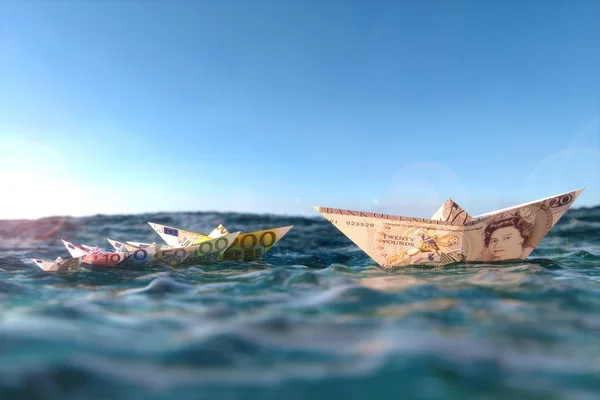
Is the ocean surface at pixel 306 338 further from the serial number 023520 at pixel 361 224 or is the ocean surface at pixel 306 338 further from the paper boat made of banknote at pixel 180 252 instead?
the serial number 023520 at pixel 361 224

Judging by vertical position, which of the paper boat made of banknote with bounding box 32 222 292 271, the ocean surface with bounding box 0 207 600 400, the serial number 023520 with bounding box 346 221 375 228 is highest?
the serial number 023520 with bounding box 346 221 375 228

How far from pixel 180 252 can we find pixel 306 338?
6.51 m

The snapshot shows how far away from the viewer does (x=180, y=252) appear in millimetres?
9359

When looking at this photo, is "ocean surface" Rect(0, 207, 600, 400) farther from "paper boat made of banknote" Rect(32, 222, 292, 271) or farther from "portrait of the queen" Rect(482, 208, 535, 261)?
"paper boat made of banknote" Rect(32, 222, 292, 271)

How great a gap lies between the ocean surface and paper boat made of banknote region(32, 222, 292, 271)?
4.99 ft

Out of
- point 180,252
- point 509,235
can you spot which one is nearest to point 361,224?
point 509,235

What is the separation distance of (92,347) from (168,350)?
83 centimetres

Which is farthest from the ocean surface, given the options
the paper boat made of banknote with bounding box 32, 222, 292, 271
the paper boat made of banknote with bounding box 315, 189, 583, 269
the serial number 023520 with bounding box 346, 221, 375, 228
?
the serial number 023520 with bounding box 346, 221, 375, 228

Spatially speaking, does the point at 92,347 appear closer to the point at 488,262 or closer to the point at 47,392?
the point at 47,392

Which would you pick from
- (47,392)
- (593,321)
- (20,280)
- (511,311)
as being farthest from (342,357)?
(20,280)

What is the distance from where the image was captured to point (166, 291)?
20.9 feet

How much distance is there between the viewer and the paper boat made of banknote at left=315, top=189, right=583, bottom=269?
8.05 m

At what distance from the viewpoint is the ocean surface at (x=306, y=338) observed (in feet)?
9.21

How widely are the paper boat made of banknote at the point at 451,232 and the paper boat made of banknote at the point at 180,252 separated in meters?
2.64
